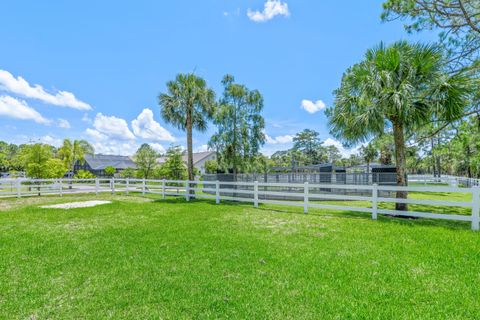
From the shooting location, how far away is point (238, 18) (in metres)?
12.0

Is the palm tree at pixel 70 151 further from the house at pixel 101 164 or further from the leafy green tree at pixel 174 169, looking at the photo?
the house at pixel 101 164

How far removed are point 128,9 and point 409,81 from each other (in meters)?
11.8

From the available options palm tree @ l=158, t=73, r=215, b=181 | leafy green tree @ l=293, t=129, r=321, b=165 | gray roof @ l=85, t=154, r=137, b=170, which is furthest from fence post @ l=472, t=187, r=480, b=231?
leafy green tree @ l=293, t=129, r=321, b=165

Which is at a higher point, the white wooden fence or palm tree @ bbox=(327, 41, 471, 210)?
palm tree @ bbox=(327, 41, 471, 210)

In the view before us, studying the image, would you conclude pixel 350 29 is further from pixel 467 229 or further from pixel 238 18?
pixel 467 229

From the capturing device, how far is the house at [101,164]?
47.1m

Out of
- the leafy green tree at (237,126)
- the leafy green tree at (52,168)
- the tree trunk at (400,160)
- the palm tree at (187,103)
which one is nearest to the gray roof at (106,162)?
the leafy green tree at (52,168)

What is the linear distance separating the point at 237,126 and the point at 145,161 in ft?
45.1

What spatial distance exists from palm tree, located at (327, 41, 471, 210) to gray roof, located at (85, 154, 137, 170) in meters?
45.1

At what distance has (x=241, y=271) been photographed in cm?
363

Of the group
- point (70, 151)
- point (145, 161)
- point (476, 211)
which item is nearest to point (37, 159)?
point (145, 161)

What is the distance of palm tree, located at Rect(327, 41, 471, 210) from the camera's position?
7.21 metres

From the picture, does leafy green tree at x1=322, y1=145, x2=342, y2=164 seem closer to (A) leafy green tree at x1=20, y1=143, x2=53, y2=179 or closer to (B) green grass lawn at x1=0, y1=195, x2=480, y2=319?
(A) leafy green tree at x1=20, y1=143, x2=53, y2=179

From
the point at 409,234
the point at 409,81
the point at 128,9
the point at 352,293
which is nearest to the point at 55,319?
the point at 352,293
